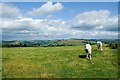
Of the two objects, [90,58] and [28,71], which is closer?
[28,71]

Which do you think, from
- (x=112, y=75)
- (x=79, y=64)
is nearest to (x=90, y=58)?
(x=79, y=64)

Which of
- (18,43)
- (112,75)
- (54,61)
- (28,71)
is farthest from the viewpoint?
(18,43)

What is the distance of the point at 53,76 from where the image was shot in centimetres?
2472

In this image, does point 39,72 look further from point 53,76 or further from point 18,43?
point 18,43

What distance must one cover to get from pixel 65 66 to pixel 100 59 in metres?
6.55

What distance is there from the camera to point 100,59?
114 feet

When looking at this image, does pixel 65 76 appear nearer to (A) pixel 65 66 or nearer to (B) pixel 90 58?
(A) pixel 65 66

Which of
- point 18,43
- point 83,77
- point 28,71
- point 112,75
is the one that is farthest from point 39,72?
point 18,43

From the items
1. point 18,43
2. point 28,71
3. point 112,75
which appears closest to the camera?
point 112,75

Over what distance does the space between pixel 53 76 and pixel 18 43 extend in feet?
156

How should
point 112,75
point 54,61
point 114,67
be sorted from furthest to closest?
point 54,61, point 114,67, point 112,75

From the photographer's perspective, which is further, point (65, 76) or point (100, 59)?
point (100, 59)

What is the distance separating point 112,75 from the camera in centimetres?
2553

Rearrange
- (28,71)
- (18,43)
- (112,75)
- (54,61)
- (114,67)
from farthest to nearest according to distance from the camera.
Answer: (18,43), (54,61), (114,67), (28,71), (112,75)
